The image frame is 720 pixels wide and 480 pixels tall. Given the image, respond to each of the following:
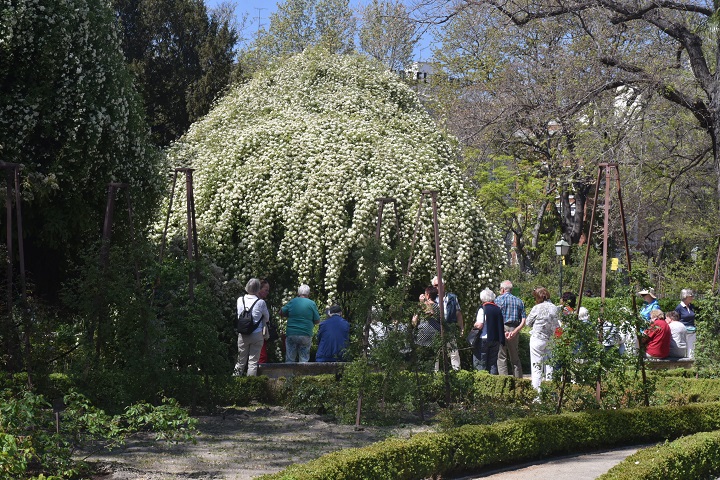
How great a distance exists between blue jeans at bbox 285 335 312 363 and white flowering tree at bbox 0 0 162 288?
10.2 feet

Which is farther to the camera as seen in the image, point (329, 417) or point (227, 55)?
point (227, 55)

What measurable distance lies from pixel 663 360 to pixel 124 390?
873 centimetres

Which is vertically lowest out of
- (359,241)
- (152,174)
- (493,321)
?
(493,321)

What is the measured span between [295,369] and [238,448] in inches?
176

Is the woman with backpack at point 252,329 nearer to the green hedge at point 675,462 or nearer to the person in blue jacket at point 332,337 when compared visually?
the person in blue jacket at point 332,337

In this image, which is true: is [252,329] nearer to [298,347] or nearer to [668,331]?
[298,347]

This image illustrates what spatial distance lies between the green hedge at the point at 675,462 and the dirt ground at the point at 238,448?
222 cm

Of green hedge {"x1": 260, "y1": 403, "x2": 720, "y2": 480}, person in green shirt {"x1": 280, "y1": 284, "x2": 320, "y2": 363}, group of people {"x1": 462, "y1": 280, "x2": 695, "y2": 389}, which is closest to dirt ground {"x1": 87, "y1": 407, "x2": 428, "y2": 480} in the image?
green hedge {"x1": 260, "y1": 403, "x2": 720, "y2": 480}

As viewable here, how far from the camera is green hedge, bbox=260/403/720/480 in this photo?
625cm

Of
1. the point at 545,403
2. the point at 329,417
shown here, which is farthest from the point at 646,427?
the point at 329,417

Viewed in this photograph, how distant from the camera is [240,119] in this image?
57.7 feet

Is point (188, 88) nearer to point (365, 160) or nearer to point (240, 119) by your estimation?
point (240, 119)

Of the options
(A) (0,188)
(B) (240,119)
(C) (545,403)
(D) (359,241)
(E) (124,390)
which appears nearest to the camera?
(E) (124,390)

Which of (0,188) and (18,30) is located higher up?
(18,30)
